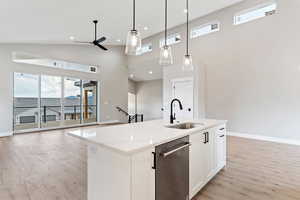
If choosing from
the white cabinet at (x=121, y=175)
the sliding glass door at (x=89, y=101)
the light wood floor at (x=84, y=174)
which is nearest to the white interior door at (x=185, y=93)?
the light wood floor at (x=84, y=174)

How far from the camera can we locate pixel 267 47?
4922 mm

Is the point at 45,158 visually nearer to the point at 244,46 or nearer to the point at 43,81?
the point at 43,81

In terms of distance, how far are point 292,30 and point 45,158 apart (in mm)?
7023

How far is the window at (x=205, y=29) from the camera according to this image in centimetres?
606

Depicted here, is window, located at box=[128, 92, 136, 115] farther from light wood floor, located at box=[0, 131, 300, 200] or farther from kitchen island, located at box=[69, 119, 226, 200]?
kitchen island, located at box=[69, 119, 226, 200]

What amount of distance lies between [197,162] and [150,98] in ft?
30.0

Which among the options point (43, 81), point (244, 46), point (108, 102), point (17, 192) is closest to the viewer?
point (17, 192)

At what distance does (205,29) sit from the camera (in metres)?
6.34

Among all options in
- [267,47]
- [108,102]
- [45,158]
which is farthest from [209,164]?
[108,102]

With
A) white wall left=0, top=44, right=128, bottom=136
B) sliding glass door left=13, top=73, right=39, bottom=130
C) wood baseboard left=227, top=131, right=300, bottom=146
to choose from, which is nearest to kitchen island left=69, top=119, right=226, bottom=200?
wood baseboard left=227, top=131, right=300, bottom=146

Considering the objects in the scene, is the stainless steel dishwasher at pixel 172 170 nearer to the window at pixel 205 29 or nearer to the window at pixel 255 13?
the window at pixel 255 13

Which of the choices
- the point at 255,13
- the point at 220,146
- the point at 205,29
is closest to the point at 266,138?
the point at 220,146

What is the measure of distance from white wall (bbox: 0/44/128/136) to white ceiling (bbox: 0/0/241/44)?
0.49 meters

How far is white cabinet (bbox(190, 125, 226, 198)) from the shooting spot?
1973mm
